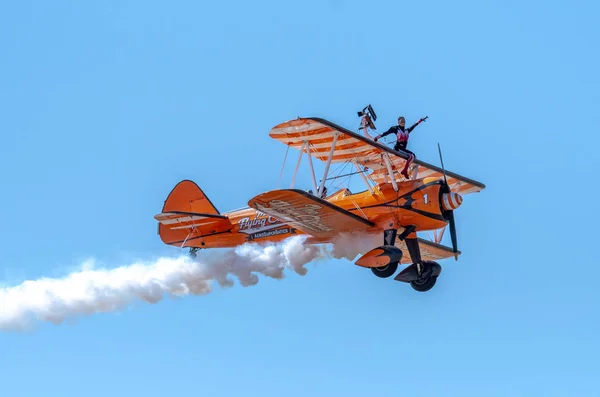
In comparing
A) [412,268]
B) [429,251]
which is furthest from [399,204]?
[429,251]

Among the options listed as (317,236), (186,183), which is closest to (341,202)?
(317,236)

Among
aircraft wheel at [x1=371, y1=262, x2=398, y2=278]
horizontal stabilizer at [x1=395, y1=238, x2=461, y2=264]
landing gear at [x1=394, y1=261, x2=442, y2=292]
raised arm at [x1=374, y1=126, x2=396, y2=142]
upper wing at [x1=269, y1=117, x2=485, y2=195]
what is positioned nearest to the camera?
aircraft wheel at [x1=371, y1=262, x2=398, y2=278]

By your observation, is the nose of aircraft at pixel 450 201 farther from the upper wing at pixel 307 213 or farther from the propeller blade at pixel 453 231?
the upper wing at pixel 307 213

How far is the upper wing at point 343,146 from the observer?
84.4 feet

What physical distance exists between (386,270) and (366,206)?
171 centimetres

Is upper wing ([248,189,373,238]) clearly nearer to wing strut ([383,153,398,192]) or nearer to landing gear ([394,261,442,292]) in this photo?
wing strut ([383,153,398,192])

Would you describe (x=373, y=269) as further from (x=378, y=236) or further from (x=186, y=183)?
(x=186, y=183)

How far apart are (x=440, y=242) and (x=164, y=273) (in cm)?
655

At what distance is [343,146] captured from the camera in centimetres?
2672

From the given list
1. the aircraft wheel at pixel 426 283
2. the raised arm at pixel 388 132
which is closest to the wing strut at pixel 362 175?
the raised arm at pixel 388 132

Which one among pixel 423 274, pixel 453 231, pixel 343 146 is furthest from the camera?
pixel 343 146

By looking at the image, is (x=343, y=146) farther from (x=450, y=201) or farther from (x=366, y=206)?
(x=450, y=201)

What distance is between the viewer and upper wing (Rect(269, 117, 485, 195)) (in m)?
25.7

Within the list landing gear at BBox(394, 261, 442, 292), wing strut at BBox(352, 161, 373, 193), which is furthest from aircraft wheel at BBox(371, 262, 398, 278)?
wing strut at BBox(352, 161, 373, 193)
